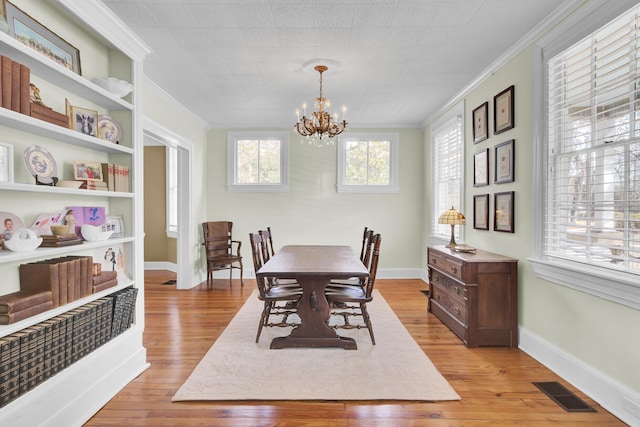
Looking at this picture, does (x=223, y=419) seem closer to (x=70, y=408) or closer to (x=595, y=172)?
(x=70, y=408)

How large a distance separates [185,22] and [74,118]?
3.62 ft

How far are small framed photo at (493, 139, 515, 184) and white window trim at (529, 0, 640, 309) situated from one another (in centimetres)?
36

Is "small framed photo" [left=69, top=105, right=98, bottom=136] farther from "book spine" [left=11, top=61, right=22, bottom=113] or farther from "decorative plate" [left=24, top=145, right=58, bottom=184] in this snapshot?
"book spine" [left=11, top=61, right=22, bottom=113]

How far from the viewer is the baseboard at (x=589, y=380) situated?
2.03 metres

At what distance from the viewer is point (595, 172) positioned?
2.41 meters

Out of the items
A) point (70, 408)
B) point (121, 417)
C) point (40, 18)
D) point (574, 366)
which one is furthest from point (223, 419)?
point (40, 18)

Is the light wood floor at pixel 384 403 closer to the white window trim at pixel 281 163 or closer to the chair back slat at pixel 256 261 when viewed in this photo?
the chair back slat at pixel 256 261

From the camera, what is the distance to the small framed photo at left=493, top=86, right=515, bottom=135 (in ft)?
10.8

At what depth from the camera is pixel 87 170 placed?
2.37 meters

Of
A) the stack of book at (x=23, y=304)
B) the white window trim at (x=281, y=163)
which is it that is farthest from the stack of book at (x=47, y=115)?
the white window trim at (x=281, y=163)

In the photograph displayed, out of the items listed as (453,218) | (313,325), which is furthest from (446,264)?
(313,325)

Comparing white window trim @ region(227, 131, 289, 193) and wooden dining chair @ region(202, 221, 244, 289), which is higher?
white window trim @ region(227, 131, 289, 193)

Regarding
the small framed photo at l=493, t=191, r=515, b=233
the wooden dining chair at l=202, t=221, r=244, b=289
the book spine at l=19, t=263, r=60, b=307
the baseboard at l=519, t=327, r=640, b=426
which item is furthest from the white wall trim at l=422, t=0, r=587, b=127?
the wooden dining chair at l=202, t=221, r=244, b=289

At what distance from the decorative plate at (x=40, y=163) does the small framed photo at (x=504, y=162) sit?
3.57 m
